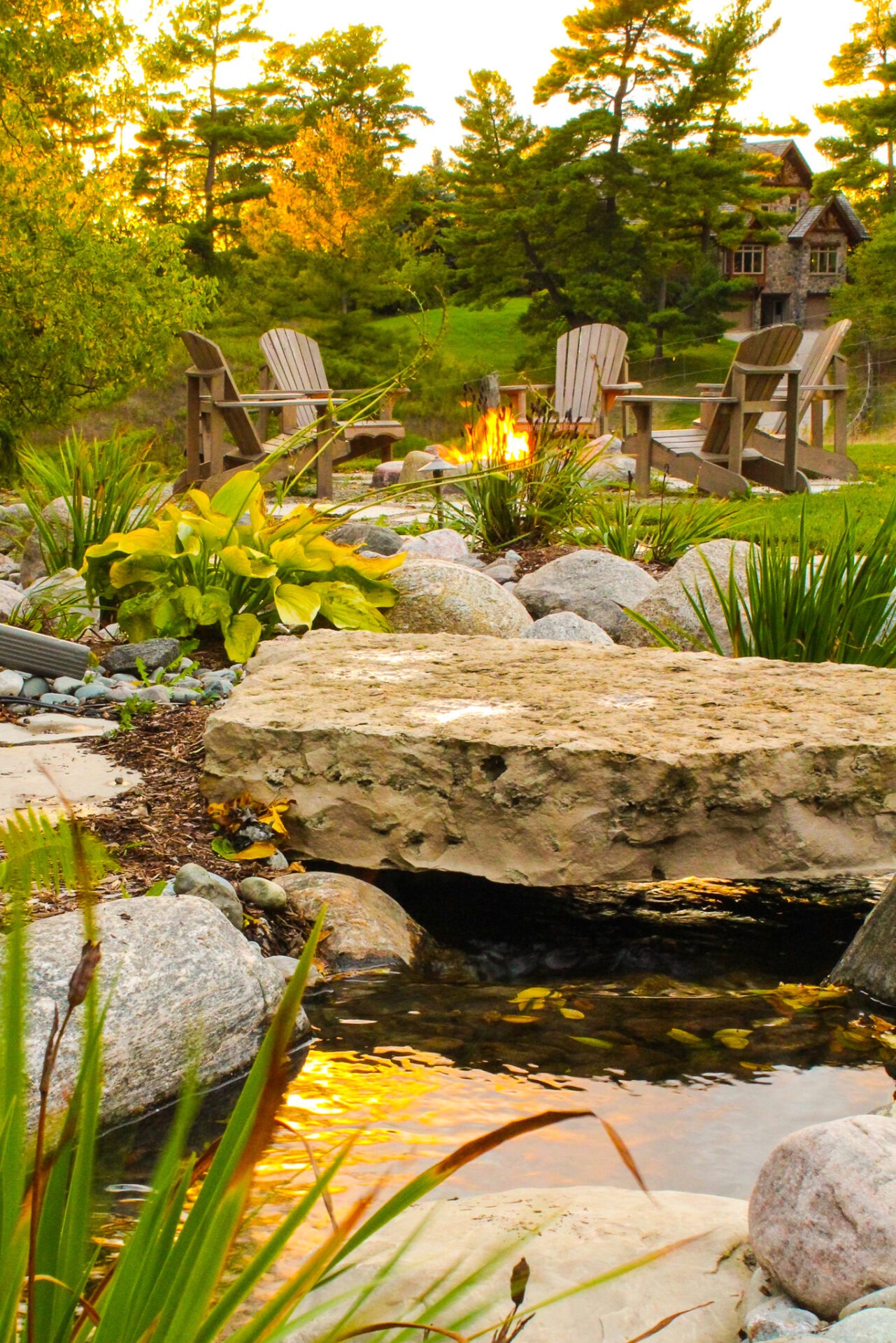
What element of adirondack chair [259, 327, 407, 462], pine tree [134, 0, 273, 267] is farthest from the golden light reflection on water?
pine tree [134, 0, 273, 267]

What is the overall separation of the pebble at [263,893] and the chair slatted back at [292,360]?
35.2ft

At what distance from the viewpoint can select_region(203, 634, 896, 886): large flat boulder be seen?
112 inches

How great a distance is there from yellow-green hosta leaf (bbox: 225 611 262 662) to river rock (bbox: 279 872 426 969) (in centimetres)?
155

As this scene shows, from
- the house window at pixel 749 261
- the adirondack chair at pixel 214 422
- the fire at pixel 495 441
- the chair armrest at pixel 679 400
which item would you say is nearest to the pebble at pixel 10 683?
the fire at pixel 495 441

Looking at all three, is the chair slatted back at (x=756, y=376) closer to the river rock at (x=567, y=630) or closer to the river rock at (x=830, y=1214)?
the river rock at (x=567, y=630)

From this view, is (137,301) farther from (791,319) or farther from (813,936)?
(791,319)

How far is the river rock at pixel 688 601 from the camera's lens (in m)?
4.75

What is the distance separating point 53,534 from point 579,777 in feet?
12.4

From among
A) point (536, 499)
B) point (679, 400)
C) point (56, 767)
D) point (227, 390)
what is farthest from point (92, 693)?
point (679, 400)

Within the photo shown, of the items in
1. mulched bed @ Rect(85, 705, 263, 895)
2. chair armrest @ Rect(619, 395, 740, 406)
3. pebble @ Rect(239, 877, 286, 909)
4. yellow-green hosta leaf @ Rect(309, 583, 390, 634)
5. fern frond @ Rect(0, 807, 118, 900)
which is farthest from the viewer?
chair armrest @ Rect(619, 395, 740, 406)

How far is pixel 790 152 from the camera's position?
41000 mm

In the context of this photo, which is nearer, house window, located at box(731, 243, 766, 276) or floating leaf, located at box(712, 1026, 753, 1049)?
floating leaf, located at box(712, 1026, 753, 1049)

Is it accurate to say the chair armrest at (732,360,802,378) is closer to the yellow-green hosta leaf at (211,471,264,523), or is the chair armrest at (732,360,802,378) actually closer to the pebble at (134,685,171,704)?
the yellow-green hosta leaf at (211,471,264,523)

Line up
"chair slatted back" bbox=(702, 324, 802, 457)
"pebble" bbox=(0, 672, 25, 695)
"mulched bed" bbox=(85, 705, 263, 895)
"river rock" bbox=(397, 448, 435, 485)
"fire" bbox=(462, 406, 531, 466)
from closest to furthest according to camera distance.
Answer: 1. "mulched bed" bbox=(85, 705, 263, 895)
2. "pebble" bbox=(0, 672, 25, 695)
3. "fire" bbox=(462, 406, 531, 466)
4. "chair slatted back" bbox=(702, 324, 802, 457)
5. "river rock" bbox=(397, 448, 435, 485)
